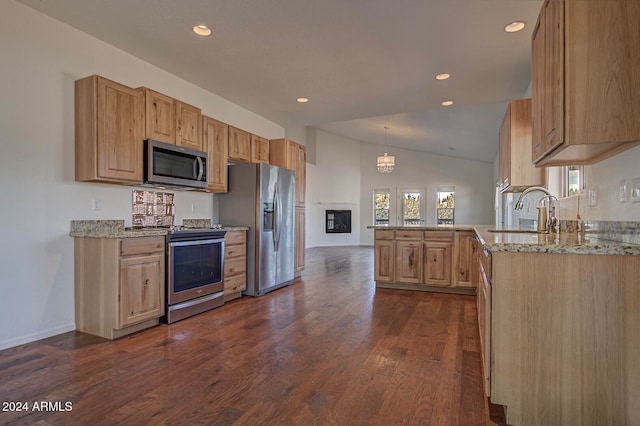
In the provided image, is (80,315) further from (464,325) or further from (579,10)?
(579,10)

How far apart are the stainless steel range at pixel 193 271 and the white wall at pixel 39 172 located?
73 centimetres

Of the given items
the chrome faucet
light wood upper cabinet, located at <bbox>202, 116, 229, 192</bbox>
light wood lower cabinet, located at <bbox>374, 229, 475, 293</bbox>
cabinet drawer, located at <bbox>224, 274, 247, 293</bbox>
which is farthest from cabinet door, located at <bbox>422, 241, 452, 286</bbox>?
light wood upper cabinet, located at <bbox>202, 116, 229, 192</bbox>

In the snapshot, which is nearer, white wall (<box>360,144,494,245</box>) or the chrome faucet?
the chrome faucet

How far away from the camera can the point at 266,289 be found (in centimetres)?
451

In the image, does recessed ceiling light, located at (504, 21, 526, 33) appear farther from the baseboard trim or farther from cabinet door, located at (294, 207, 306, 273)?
the baseboard trim

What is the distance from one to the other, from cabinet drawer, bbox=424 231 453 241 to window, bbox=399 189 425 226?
7197 mm

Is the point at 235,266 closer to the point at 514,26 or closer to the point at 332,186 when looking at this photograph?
the point at 514,26

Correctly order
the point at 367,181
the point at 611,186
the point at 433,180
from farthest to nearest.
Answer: the point at 367,181 → the point at 433,180 → the point at 611,186

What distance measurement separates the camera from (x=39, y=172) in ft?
9.20

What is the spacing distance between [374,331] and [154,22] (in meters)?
3.18

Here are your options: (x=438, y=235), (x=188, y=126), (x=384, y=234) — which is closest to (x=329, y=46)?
(x=188, y=126)

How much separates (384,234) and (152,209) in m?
2.96

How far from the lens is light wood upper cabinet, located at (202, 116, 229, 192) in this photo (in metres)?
4.05

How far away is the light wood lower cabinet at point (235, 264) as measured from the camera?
4037 mm
